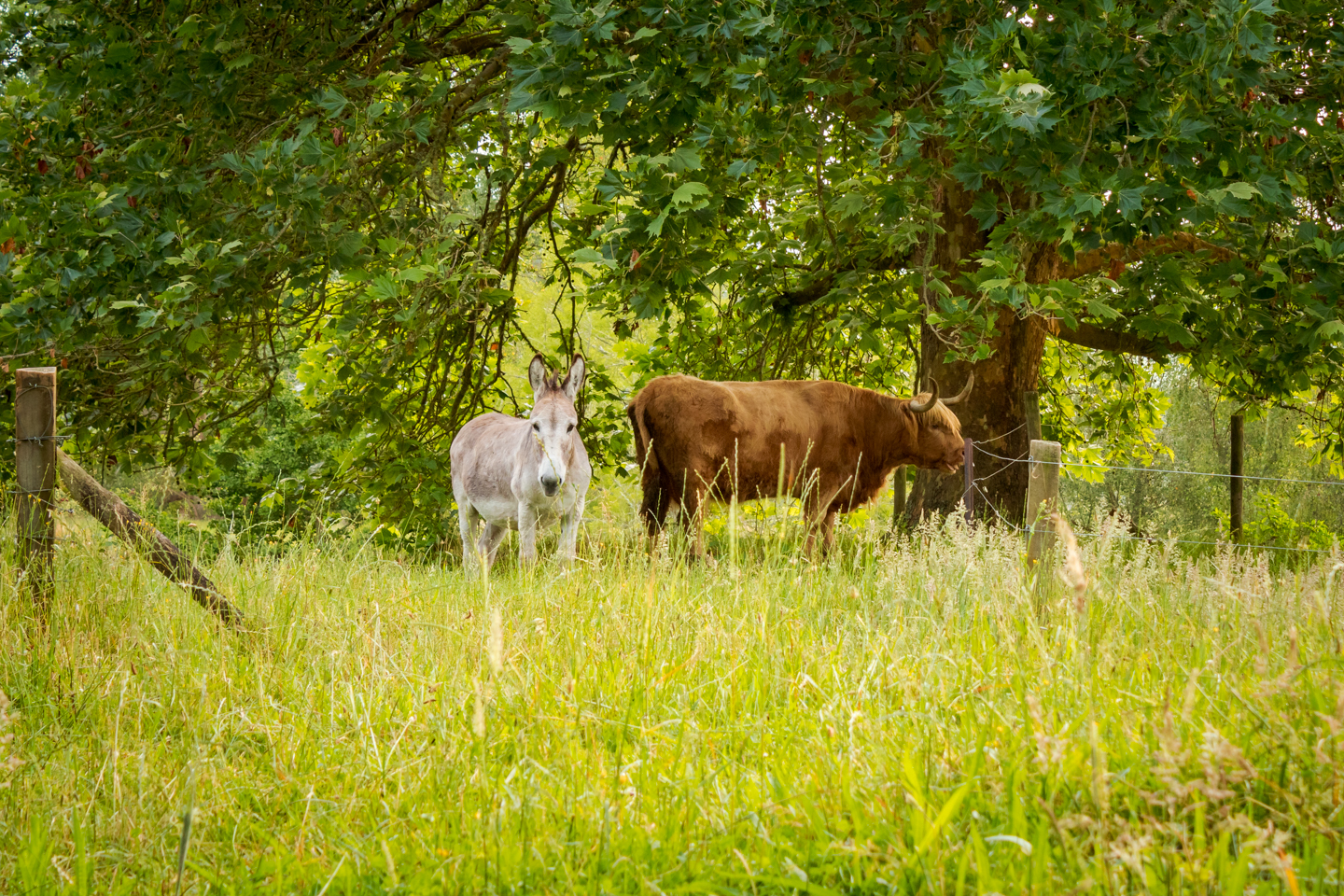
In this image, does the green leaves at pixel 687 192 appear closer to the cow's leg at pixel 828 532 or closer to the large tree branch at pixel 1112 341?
the cow's leg at pixel 828 532

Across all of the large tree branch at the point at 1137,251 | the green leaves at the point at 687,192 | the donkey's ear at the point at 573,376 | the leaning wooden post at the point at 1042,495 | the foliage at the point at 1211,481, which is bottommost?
the foliage at the point at 1211,481

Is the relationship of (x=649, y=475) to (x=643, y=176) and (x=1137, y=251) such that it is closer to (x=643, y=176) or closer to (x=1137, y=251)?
(x=643, y=176)

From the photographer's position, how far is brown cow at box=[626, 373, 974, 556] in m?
8.45

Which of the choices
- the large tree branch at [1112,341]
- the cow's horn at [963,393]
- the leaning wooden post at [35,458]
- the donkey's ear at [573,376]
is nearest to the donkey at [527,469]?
the donkey's ear at [573,376]

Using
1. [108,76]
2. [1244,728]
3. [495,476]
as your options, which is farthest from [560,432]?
[1244,728]

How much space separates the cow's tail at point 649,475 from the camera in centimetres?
855

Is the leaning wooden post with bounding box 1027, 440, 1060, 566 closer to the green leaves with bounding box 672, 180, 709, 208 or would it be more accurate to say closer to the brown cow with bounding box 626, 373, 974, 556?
the green leaves with bounding box 672, 180, 709, 208

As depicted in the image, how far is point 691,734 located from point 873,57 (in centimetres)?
478

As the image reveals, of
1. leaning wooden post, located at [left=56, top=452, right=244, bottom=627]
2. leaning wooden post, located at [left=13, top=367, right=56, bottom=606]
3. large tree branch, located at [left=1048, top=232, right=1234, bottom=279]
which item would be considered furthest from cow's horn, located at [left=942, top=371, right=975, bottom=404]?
leaning wooden post, located at [left=13, top=367, right=56, bottom=606]

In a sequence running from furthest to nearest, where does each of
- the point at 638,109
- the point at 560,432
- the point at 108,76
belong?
the point at 560,432 < the point at 108,76 < the point at 638,109

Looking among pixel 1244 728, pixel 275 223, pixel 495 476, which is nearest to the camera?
pixel 1244 728

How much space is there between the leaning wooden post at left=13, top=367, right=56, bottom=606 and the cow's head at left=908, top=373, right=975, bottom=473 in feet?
21.2

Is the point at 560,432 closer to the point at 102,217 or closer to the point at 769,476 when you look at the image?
the point at 769,476

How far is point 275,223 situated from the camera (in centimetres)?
619
